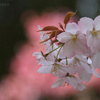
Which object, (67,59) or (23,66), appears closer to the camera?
(67,59)

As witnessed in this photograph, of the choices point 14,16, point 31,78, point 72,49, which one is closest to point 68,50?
point 72,49

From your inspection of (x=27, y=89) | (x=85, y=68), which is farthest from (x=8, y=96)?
(x=85, y=68)

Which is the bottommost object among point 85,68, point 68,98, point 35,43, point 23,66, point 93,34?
point 68,98

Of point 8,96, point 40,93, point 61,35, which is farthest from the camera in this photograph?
point 8,96

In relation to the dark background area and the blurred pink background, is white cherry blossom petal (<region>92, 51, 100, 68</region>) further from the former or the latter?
the dark background area

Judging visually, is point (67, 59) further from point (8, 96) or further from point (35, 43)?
point (8, 96)

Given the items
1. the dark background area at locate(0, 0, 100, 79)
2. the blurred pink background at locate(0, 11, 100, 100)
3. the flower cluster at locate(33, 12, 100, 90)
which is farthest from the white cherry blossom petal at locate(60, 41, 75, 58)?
the dark background area at locate(0, 0, 100, 79)

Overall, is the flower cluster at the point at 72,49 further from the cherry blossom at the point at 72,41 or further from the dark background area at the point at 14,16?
the dark background area at the point at 14,16
